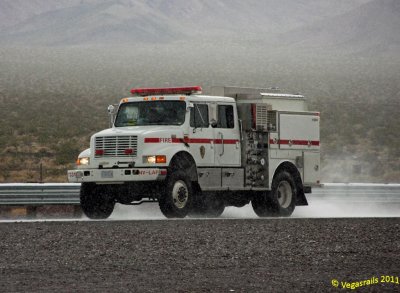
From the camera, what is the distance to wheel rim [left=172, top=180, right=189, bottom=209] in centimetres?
1958

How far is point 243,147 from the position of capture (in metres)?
21.7

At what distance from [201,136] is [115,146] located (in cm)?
190

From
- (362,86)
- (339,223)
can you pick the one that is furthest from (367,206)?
(362,86)

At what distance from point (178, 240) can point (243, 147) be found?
698 cm

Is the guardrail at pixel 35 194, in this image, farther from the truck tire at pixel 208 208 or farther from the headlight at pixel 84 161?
the truck tire at pixel 208 208

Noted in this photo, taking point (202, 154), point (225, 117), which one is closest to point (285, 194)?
point (225, 117)

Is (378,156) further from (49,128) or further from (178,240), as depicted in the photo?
(178,240)

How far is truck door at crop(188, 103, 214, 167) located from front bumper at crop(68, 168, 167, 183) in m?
1.26

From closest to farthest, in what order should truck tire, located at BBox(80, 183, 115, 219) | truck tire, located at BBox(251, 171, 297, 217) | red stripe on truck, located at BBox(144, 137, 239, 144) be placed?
red stripe on truck, located at BBox(144, 137, 239, 144) → truck tire, located at BBox(80, 183, 115, 219) → truck tire, located at BBox(251, 171, 297, 217)

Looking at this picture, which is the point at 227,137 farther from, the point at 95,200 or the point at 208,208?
the point at 95,200

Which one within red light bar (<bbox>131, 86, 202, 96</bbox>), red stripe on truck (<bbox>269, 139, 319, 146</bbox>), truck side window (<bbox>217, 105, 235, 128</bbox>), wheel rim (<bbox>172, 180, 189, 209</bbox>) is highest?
red light bar (<bbox>131, 86, 202, 96</bbox>)

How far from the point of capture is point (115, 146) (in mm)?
19859

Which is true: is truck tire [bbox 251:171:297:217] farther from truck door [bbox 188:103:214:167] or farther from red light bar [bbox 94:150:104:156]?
red light bar [bbox 94:150:104:156]

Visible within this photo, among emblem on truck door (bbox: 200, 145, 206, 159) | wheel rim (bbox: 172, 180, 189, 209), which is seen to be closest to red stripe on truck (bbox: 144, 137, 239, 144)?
emblem on truck door (bbox: 200, 145, 206, 159)
